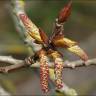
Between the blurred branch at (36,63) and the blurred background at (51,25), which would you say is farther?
the blurred background at (51,25)

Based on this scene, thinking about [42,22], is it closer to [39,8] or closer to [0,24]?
[39,8]

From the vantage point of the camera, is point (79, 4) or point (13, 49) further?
point (79, 4)

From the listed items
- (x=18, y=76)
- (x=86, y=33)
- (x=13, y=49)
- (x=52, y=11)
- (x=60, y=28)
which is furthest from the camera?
(x=86, y=33)

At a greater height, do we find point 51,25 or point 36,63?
point 36,63

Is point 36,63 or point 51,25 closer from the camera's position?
point 36,63

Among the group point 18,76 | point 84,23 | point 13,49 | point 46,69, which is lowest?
point 18,76

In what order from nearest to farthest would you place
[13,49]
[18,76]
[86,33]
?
[13,49] → [18,76] → [86,33]

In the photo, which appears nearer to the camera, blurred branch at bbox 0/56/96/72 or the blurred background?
blurred branch at bbox 0/56/96/72

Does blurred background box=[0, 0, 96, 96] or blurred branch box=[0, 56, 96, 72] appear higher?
blurred branch box=[0, 56, 96, 72]

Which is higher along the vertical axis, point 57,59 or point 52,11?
point 57,59

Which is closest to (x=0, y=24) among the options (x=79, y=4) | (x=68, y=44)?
(x=79, y=4)

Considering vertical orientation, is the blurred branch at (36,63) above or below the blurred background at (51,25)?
above
